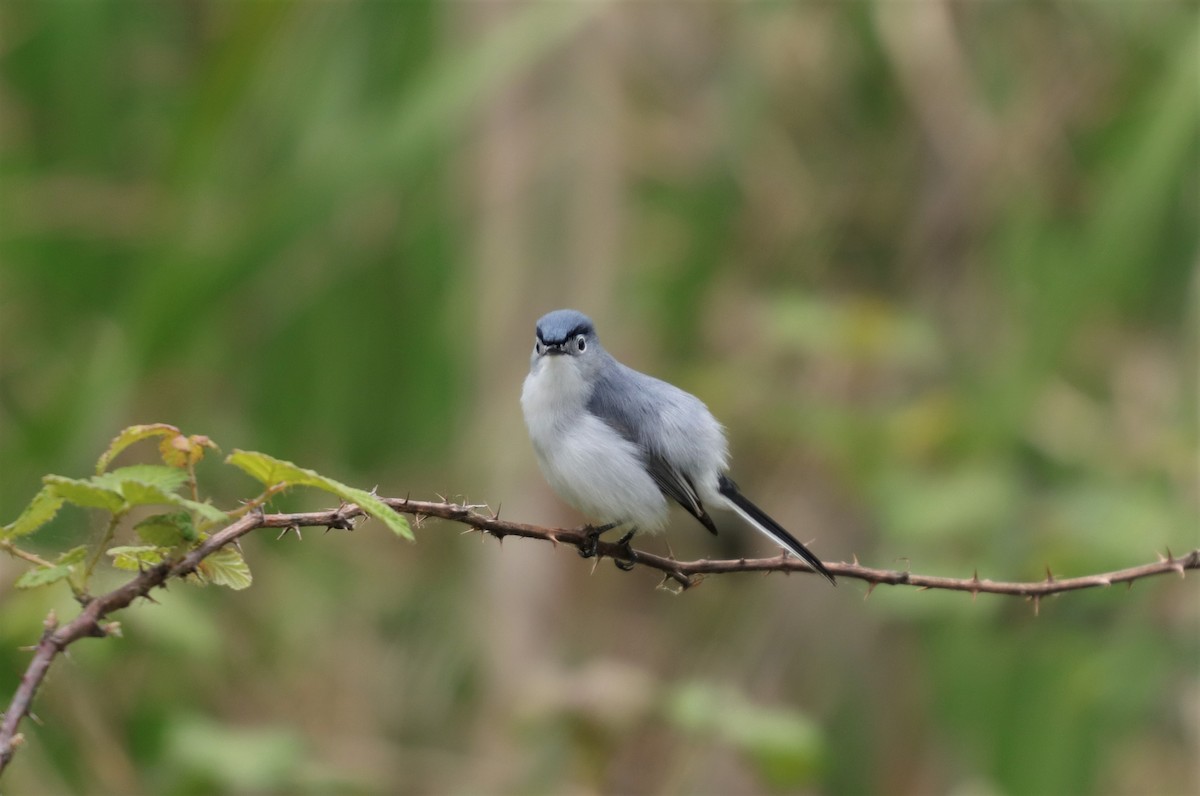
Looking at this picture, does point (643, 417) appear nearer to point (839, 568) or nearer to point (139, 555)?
point (839, 568)

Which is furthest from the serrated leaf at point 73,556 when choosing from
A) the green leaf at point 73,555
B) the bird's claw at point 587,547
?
the bird's claw at point 587,547

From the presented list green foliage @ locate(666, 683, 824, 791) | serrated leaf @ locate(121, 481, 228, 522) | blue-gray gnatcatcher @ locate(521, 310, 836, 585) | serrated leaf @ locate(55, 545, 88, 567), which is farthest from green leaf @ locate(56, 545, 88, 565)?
green foliage @ locate(666, 683, 824, 791)

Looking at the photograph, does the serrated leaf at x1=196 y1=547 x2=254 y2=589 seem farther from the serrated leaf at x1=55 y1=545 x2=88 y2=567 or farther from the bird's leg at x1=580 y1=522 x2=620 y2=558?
the bird's leg at x1=580 y1=522 x2=620 y2=558

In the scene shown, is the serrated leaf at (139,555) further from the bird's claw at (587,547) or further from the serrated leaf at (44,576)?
the bird's claw at (587,547)

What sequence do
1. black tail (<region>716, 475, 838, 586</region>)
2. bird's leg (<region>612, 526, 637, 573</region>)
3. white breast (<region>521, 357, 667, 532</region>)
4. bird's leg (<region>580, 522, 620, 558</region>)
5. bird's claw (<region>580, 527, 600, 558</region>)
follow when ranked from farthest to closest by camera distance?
1. white breast (<region>521, 357, 667, 532</region>)
2. black tail (<region>716, 475, 838, 586</region>)
3. bird's leg (<region>612, 526, 637, 573</region>)
4. bird's leg (<region>580, 522, 620, 558</region>)
5. bird's claw (<region>580, 527, 600, 558</region>)

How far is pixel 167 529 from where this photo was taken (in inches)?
Result: 46.6

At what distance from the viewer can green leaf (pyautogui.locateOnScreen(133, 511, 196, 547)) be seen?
117 cm

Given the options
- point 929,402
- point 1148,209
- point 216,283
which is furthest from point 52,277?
point 1148,209

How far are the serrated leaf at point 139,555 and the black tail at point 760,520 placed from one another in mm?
1108

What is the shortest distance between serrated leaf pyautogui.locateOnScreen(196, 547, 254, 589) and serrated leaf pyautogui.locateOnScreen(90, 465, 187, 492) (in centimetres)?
8

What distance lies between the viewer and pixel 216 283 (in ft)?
12.3

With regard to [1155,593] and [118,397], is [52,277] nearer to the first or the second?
[118,397]

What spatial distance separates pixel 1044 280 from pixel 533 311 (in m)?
1.80

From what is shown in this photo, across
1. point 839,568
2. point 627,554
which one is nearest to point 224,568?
point 839,568
